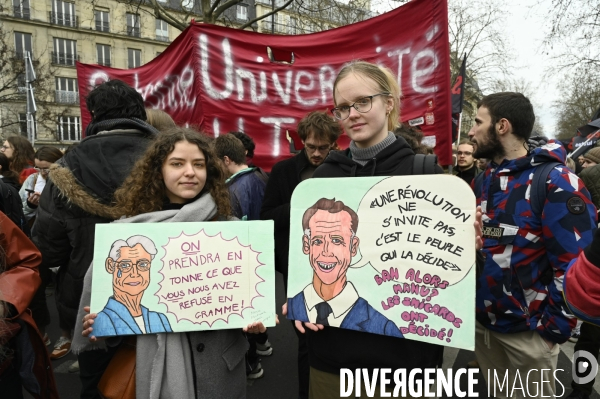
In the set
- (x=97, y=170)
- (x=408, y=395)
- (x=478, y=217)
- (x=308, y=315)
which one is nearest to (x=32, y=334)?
(x=97, y=170)

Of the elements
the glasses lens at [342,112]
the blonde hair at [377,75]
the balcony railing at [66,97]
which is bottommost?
the glasses lens at [342,112]

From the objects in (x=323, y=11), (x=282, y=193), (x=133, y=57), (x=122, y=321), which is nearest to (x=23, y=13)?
(x=133, y=57)

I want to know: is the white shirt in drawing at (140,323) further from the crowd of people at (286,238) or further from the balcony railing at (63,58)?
the balcony railing at (63,58)

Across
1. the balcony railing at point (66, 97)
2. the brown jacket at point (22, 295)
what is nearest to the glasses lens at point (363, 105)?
the brown jacket at point (22, 295)

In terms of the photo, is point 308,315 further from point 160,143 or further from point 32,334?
point 32,334

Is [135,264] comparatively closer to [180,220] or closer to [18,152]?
[180,220]

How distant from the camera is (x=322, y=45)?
354cm

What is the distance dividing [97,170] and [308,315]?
4.50ft

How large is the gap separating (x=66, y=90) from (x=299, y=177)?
147ft

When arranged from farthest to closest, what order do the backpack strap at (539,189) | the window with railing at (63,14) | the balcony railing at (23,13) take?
the window with railing at (63,14)
the balcony railing at (23,13)
the backpack strap at (539,189)

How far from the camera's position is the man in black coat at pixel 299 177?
241cm

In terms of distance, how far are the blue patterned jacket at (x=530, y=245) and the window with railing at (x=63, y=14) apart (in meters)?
46.8

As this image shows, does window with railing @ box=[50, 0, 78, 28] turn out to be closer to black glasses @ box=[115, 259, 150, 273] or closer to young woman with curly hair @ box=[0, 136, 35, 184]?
young woman with curly hair @ box=[0, 136, 35, 184]

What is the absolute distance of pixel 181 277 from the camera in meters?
1.53
